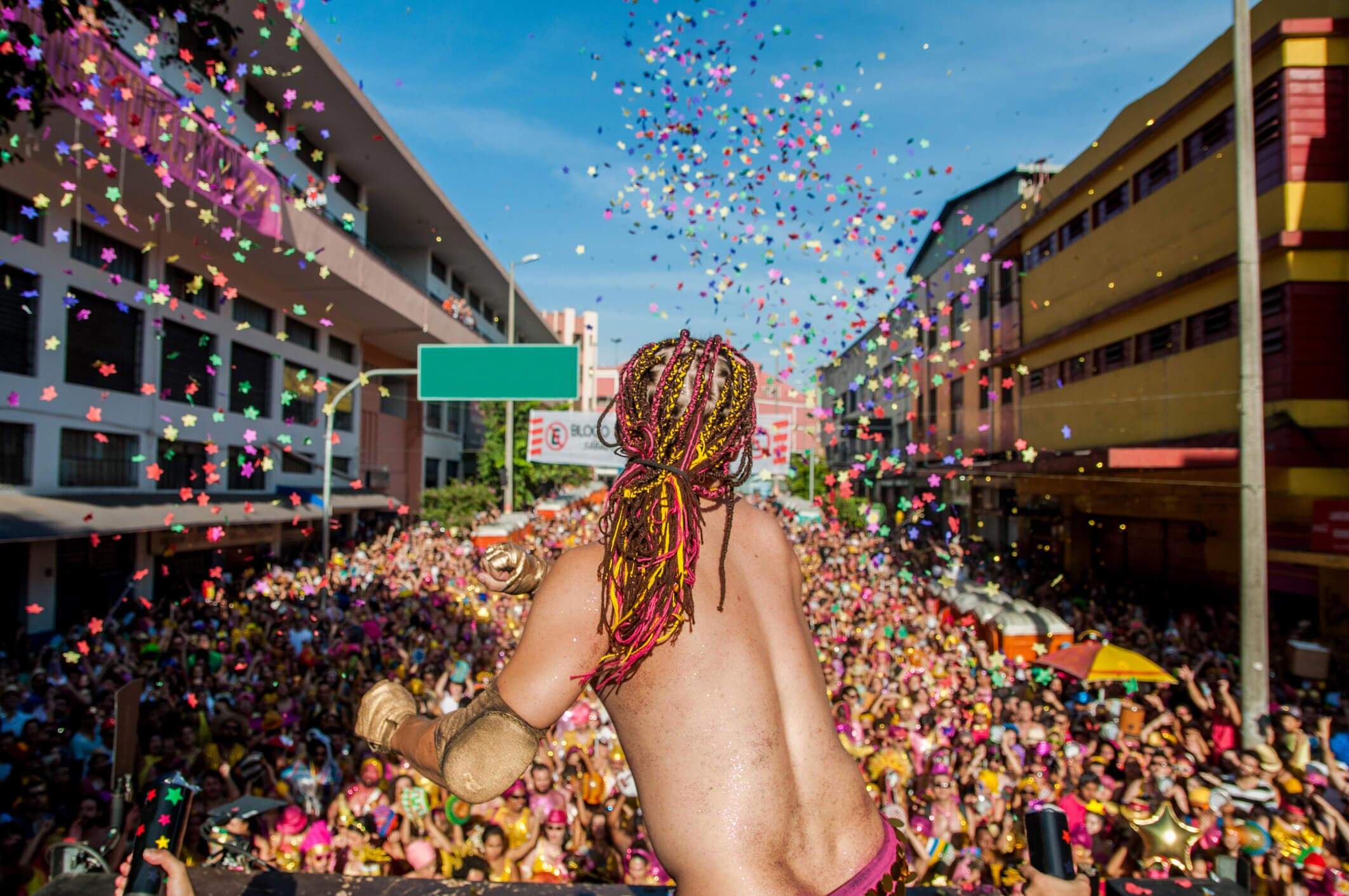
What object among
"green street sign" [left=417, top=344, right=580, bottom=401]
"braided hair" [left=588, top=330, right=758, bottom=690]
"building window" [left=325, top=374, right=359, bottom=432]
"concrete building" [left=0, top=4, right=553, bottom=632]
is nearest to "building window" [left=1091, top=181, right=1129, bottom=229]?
"green street sign" [left=417, top=344, right=580, bottom=401]

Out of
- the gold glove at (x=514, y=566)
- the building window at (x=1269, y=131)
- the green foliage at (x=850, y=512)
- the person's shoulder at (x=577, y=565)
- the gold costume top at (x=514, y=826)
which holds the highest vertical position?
the building window at (x=1269, y=131)

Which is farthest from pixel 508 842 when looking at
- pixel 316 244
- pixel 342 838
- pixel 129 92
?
pixel 316 244

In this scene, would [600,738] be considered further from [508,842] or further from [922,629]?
[922,629]

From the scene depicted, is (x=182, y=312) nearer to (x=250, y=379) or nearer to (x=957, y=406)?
(x=250, y=379)

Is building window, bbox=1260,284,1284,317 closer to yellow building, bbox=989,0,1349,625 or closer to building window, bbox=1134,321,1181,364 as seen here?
yellow building, bbox=989,0,1349,625

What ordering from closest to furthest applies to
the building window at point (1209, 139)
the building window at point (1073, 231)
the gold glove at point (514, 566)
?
the gold glove at point (514, 566), the building window at point (1209, 139), the building window at point (1073, 231)

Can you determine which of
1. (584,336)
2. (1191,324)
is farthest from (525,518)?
(584,336)

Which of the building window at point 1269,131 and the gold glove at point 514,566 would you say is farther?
the building window at point 1269,131

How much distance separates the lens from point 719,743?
5.27 ft

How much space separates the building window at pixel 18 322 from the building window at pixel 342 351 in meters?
10.7

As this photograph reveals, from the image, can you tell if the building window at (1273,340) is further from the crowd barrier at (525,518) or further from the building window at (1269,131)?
the crowd barrier at (525,518)

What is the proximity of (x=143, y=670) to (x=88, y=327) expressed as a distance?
24.9ft

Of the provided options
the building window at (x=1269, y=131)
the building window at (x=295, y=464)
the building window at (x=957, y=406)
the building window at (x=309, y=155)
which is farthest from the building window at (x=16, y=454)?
the building window at (x=957, y=406)

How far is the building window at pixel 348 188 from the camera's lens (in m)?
24.0
